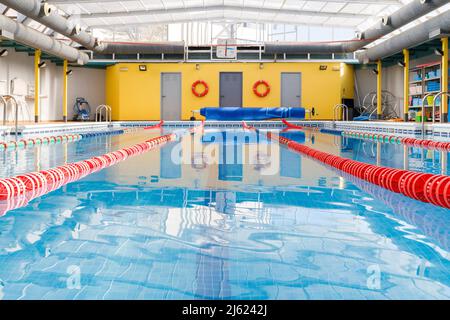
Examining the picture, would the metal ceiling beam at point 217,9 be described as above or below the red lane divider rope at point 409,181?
above

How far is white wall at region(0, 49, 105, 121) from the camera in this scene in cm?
1714

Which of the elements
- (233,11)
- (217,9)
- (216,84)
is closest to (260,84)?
(216,84)

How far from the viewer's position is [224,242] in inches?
109

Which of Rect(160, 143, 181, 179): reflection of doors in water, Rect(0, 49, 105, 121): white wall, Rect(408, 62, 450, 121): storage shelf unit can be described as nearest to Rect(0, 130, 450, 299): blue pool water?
Rect(160, 143, 181, 179): reflection of doors in water

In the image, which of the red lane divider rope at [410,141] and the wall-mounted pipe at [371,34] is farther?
the wall-mounted pipe at [371,34]

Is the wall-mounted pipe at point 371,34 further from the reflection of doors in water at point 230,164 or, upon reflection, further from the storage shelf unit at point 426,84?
the reflection of doors in water at point 230,164

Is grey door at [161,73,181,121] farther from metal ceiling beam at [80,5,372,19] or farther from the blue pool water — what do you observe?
the blue pool water

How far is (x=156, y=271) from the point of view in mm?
2289

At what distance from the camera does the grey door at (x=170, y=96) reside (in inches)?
819

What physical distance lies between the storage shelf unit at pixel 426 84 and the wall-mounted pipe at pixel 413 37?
1.21 metres

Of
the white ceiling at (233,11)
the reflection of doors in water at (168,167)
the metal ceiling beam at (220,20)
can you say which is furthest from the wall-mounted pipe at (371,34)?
the reflection of doors in water at (168,167)

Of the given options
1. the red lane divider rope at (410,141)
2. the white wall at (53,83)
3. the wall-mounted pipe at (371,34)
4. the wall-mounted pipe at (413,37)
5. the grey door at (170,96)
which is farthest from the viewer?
the grey door at (170,96)

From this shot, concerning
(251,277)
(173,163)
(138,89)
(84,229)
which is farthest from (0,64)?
(251,277)

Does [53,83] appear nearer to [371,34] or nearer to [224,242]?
[371,34]
